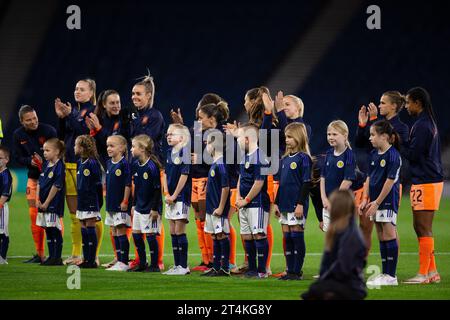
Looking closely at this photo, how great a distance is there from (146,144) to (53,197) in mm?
1479

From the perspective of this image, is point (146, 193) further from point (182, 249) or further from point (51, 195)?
point (51, 195)

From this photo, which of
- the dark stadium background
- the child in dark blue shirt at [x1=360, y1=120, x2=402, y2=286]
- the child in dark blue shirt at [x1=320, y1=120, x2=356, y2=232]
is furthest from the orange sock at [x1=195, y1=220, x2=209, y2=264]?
the dark stadium background

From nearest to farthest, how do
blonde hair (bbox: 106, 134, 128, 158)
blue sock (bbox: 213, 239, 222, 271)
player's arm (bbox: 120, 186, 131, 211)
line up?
blue sock (bbox: 213, 239, 222, 271) → player's arm (bbox: 120, 186, 131, 211) → blonde hair (bbox: 106, 134, 128, 158)

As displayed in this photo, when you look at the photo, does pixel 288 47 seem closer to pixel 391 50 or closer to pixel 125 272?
pixel 391 50

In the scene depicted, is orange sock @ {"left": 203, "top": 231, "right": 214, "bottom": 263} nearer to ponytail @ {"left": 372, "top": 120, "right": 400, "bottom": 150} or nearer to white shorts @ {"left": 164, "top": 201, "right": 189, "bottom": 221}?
white shorts @ {"left": 164, "top": 201, "right": 189, "bottom": 221}

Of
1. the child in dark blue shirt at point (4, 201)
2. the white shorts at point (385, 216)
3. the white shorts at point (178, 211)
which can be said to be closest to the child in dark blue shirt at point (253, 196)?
the white shorts at point (178, 211)

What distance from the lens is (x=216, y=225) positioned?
9711mm

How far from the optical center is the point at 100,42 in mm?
27359

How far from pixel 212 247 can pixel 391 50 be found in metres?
18.1

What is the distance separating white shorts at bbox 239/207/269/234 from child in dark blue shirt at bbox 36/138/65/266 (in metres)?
2.46

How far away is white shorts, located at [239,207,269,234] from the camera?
9.51m

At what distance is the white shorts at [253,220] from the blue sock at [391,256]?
1308 millimetres

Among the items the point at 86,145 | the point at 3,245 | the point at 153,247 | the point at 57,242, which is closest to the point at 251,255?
the point at 153,247

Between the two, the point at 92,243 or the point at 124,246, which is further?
the point at 92,243
